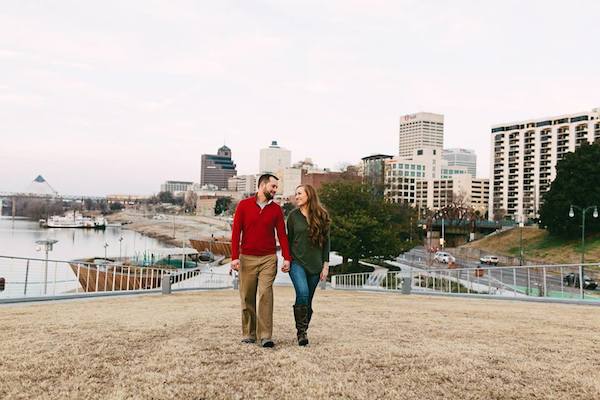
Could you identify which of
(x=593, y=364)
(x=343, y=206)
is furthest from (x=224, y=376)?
(x=343, y=206)

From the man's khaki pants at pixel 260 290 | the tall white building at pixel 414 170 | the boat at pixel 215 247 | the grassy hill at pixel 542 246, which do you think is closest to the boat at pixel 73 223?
the boat at pixel 215 247

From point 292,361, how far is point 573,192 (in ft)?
211

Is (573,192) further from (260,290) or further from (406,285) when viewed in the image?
(260,290)

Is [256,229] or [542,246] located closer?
[256,229]

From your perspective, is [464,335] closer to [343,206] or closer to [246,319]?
[246,319]

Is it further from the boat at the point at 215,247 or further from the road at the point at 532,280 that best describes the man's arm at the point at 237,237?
the boat at the point at 215,247

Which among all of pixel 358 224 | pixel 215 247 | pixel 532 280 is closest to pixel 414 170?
pixel 215 247

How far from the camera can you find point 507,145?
Result: 135m

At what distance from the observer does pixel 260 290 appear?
19.4 ft

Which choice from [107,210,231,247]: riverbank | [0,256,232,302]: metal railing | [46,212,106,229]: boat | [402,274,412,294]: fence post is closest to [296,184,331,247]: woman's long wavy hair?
[0,256,232,302]: metal railing

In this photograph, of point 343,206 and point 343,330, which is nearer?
point 343,330

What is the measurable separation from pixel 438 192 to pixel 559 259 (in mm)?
115815

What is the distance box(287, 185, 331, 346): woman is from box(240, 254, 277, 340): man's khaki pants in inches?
10.9

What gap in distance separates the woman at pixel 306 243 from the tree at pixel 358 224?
1386 inches
